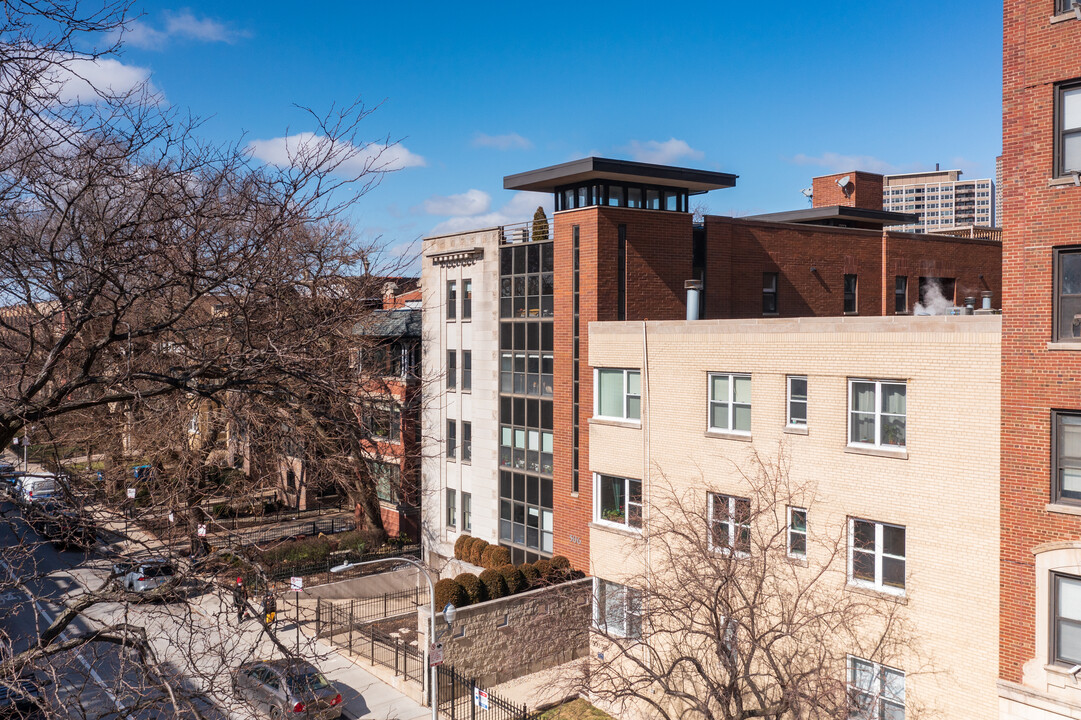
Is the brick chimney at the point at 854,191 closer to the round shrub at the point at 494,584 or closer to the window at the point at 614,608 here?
the window at the point at 614,608

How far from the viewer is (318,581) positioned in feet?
117

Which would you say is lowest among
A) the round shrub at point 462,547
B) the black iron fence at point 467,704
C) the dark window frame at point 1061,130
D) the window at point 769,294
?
the black iron fence at point 467,704

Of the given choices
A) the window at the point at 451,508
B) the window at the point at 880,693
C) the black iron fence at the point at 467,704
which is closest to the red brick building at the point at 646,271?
the window at the point at 451,508

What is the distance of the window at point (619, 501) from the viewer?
83.6 ft

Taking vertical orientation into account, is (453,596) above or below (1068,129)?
below

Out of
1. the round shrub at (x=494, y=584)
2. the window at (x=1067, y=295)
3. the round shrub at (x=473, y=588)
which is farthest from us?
the round shrub at (x=494, y=584)

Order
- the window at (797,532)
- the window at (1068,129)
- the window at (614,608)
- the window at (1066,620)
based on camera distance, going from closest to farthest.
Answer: the window at (1066,620) < the window at (1068,129) < the window at (797,532) < the window at (614,608)

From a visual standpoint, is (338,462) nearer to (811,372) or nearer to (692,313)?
(692,313)

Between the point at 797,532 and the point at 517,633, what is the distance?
11241 mm

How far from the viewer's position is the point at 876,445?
1936cm

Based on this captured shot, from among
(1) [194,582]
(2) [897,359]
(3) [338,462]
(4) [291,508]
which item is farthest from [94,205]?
(4) [291,508]

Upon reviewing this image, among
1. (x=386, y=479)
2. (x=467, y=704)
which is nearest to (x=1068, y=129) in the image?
(x=467, y=704)

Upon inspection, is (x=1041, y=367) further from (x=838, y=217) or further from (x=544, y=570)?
(x=838, y=217)

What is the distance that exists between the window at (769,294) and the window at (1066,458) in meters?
18.5
